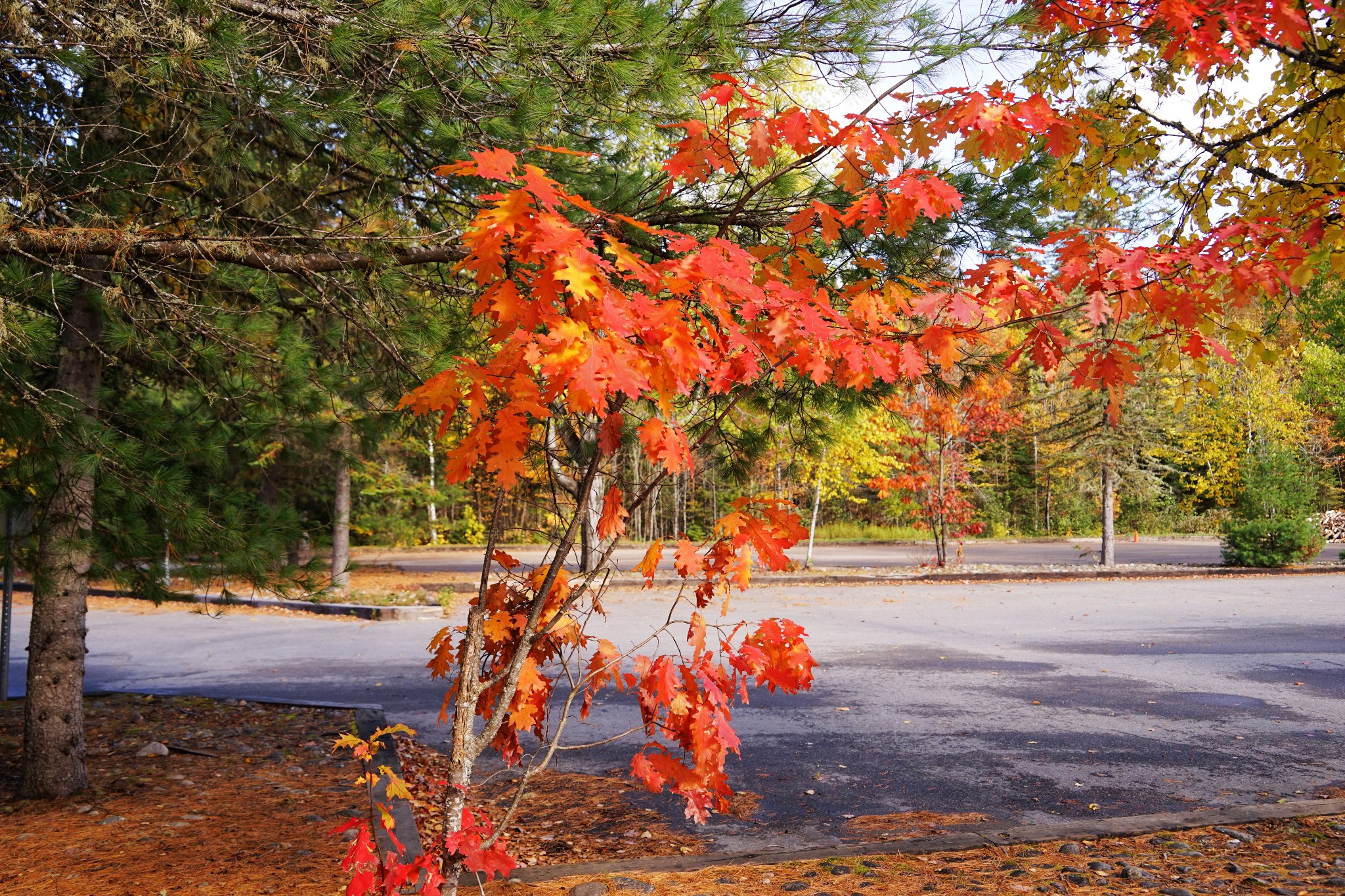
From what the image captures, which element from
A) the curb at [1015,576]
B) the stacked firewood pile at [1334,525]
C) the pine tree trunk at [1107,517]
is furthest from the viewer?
the stacked firewood pile at [1334,525]

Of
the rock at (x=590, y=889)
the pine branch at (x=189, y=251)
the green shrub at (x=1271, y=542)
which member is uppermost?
the pine branch at (x=189, y=251)

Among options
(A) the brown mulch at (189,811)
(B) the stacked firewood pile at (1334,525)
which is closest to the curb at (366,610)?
(A) the brown mulch at (189,811)

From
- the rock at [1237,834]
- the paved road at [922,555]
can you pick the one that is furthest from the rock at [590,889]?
the paved road at [922,555]

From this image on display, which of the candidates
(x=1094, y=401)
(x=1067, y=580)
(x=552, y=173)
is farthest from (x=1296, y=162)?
(x=1094, y=401)

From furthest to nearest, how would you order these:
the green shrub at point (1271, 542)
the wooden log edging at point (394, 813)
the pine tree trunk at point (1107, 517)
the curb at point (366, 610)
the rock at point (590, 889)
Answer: the pine tree trunk at point (1107, 517), the green shrub at point (1271, 542), the curb at point (366, 610), the wooden log edging at point (394, 813), the rock at point (590, 889)

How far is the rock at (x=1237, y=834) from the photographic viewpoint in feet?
12.8

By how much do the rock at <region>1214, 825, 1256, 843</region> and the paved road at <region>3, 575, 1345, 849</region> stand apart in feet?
1.83

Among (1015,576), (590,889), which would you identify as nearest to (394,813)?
(590,889)

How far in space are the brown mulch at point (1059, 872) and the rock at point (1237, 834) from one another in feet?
0.09

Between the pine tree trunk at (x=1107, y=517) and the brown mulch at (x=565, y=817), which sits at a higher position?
the pine tree trunk at (x=1107, y=517)

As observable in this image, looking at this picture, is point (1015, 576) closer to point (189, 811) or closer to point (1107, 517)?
point (1107, 517)

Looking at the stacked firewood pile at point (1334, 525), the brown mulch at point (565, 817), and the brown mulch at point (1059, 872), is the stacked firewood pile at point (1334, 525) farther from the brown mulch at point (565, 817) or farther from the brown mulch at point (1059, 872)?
the brown mulch at point (565, 817)

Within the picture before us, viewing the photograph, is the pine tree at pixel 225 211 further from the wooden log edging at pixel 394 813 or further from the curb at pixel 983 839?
the curb at pixel 983 839

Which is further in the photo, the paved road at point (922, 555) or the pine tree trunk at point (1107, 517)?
the paved road at point (922, 555)
